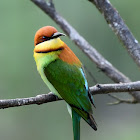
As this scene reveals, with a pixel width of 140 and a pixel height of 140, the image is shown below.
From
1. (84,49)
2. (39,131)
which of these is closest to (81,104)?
(84,49)

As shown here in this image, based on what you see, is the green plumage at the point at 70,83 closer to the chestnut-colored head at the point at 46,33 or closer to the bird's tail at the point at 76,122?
the bird's tail at the point at 76,122

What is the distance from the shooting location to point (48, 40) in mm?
2318

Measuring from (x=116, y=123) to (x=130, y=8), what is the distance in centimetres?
194

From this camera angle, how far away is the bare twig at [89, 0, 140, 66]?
2.28 metres

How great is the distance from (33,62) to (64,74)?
11.9 feet

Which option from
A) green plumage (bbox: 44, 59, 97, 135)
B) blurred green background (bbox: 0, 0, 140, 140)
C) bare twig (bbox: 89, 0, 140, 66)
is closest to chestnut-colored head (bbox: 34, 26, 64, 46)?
green plumage (bbox: 44, 59, 97, 135)

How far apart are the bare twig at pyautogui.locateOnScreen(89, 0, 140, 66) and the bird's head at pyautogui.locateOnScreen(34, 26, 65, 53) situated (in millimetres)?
306

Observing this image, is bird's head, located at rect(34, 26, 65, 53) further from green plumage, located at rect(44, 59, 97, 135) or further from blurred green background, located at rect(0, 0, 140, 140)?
blurred green background, located at rect(0, 0, 140, 140)

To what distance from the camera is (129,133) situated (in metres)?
6.11

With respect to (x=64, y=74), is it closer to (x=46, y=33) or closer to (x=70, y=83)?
(x=70, y=83)

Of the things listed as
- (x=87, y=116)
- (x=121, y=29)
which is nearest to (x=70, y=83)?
(x=87, y=116)

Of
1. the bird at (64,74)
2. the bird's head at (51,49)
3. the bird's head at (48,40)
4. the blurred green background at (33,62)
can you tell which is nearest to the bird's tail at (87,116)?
the bird at (64,74)

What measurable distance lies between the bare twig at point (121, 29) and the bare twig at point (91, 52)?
0.19 metres

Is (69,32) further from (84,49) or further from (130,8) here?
(130,8)
